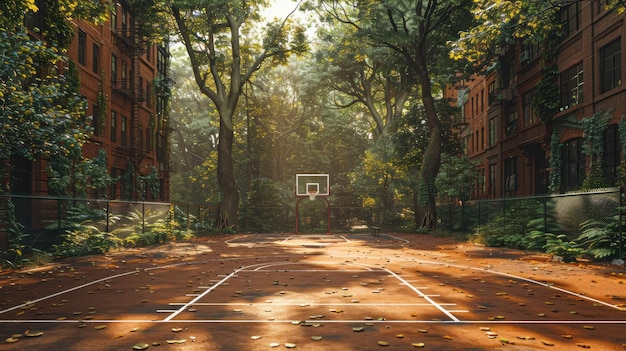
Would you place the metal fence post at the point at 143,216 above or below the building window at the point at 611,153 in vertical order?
below

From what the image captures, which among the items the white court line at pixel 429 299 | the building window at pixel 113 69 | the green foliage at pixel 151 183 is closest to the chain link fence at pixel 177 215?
the green foliage at pixel 151 183

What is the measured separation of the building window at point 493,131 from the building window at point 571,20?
536 inches

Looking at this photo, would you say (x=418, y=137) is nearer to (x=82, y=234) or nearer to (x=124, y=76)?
(x=124, y=76)

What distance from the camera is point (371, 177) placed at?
45.6 m

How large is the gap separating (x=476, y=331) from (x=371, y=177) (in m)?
38.5

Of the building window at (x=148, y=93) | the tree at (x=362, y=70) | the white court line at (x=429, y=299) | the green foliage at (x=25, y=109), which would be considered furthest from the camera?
the building window at (x=148, y=93)

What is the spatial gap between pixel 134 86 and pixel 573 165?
28.4 meters

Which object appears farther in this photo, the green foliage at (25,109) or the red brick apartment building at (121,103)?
the red brick apartment building at (121,103)

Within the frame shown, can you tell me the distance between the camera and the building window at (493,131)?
41.9 metres

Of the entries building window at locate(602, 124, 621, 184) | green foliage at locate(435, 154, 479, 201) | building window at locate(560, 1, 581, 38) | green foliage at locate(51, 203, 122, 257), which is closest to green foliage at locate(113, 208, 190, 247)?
green foliage at locate(51, 203, 122, 257)

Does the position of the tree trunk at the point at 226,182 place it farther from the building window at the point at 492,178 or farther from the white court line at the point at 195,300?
the white court line at the point at 195,300

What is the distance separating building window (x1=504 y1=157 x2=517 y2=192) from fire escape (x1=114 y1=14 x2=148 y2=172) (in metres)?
25.8

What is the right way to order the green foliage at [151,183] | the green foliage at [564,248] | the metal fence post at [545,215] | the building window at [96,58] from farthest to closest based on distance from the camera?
the green foliage at [151,183], the building window at [96,58], the metal fence post at [545,215], the green foliage at [564,248]

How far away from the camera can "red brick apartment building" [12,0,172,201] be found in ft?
94.4
